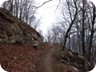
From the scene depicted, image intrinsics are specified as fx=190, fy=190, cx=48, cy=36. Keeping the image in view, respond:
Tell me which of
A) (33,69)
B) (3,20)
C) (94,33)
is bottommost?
(33,69)

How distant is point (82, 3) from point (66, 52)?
1.84 metres

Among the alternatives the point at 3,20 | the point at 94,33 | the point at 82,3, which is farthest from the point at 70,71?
the point at 3,20

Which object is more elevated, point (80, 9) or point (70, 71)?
point (80, 9)

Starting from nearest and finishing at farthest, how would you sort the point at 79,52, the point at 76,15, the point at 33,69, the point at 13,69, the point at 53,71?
1. the point at 53,71
2. the point at 13,69
3. the point at 33,69
4. the point at 76,15
5. the point at 79,52

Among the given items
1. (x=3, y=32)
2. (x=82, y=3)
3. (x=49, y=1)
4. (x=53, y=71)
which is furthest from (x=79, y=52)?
(x=3, y=32)

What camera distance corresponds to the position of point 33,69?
579 cm

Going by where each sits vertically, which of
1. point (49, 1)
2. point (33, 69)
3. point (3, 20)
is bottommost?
point (33, 69)

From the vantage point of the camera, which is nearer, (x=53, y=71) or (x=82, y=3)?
(x=53, y=71)

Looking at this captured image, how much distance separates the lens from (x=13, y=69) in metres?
5.26

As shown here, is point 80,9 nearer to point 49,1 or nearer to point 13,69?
point 49,1

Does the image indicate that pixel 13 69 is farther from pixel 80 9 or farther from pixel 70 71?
pixel 80 9

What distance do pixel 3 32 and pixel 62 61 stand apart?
399 cm

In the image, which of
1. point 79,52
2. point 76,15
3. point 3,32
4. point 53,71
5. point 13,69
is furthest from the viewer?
point 3,32

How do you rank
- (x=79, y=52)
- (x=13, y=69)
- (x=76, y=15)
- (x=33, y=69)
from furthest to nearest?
(x=79, y=52), (x=76, y=15), (x=33, y=69), (x=13, y=69)
